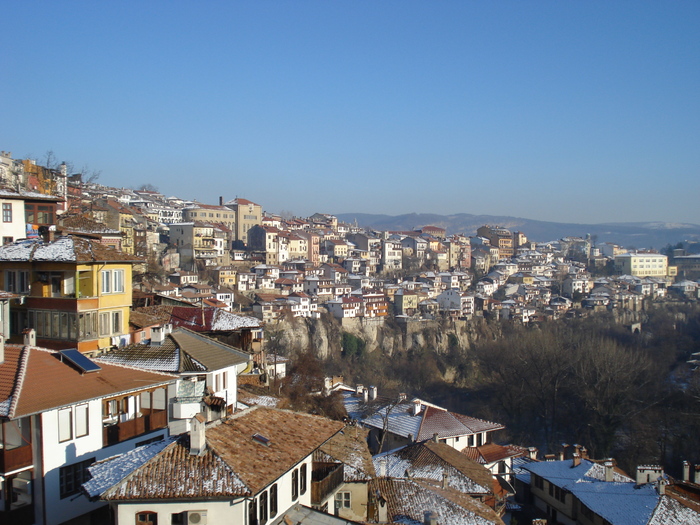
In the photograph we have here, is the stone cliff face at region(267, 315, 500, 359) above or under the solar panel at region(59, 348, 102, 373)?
under

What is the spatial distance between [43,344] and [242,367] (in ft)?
13.0

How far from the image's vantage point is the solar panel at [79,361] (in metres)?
9.13

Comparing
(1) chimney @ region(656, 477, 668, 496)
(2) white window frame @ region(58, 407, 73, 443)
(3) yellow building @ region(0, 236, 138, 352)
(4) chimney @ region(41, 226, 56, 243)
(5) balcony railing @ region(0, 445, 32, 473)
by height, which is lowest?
(1) chimney @ region(656, 477, 668, 496)

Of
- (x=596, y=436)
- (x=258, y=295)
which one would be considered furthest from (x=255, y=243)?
(x=596, y=436)

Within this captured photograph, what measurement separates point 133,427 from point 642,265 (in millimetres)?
92859

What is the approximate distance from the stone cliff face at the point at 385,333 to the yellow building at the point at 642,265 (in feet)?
135

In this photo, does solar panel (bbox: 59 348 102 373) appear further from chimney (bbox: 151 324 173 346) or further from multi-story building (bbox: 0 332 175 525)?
chimney (bbox: 151 324 173 346)

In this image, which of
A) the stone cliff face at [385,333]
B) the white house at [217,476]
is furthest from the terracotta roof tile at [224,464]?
the stone cliff face at [385,333]

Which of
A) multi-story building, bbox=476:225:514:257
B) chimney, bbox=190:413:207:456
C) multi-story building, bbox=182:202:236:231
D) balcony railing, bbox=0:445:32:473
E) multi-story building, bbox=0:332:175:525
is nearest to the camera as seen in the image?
chimney, bbox=190:413:207:456

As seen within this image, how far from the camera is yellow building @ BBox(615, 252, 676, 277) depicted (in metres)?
88.8

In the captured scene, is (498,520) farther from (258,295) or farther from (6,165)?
(258,295)

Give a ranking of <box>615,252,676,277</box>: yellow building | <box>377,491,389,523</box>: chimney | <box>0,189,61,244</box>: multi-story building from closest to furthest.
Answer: <box>377,491,389,523</box>: chimney < <box>0,189,61,244</box>: multi-story building < <box>615,252,676,277</box>: yellow building

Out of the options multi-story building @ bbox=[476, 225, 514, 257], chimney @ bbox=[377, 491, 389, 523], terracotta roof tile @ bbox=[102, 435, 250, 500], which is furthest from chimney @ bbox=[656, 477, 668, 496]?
multi-story building @ bbox=[476, 225, 514, 257]

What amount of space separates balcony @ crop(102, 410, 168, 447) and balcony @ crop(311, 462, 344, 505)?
2.96 m
